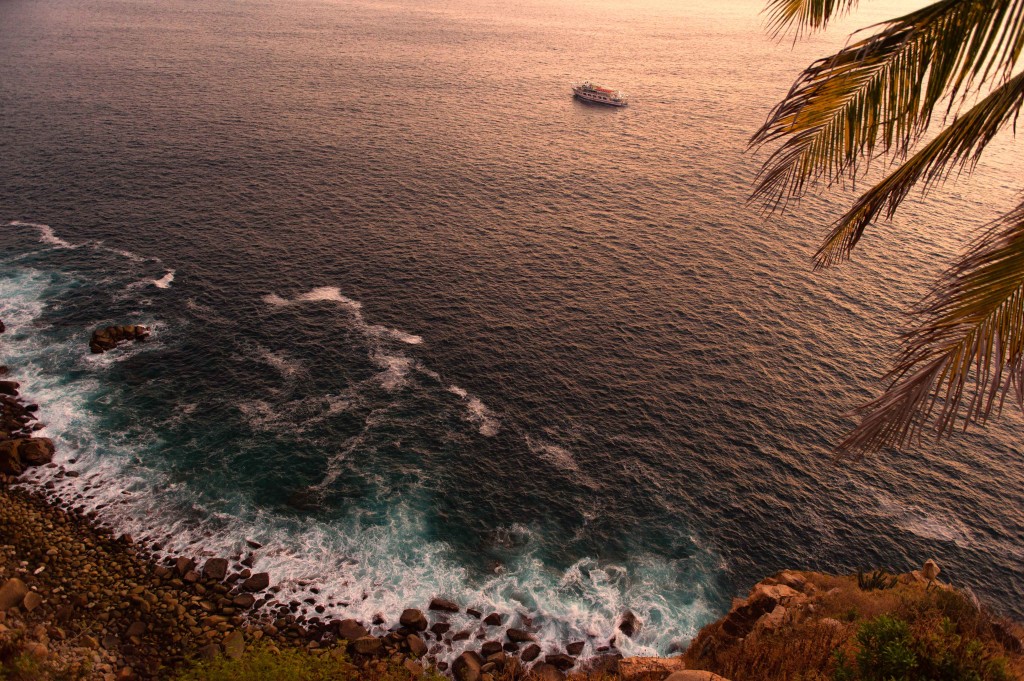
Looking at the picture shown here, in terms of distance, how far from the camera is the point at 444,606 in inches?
2063

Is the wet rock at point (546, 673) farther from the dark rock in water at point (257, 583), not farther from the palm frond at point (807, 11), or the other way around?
the palm frond at point (807, 11)

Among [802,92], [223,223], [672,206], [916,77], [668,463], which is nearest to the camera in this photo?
[916,77]

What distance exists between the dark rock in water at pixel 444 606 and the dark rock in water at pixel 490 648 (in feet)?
13.1

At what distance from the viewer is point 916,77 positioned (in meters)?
10.6

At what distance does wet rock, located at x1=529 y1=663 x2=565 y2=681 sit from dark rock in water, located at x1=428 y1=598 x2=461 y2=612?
26.9 ft

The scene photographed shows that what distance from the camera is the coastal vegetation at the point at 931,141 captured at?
9672mm

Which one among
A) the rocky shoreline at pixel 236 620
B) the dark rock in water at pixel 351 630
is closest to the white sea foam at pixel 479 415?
the rocky shoreline at pixel 236 620

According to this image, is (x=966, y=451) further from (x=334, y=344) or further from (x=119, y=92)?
(x=119, y=92)

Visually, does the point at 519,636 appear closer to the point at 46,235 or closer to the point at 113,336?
the point at 113,336

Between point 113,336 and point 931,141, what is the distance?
88428mm

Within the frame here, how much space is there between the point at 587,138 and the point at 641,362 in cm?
8781

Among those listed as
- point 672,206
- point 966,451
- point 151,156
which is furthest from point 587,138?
point 966,451

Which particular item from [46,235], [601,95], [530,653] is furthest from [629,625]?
[601,95]

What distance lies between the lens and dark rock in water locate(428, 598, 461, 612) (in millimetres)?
52406
